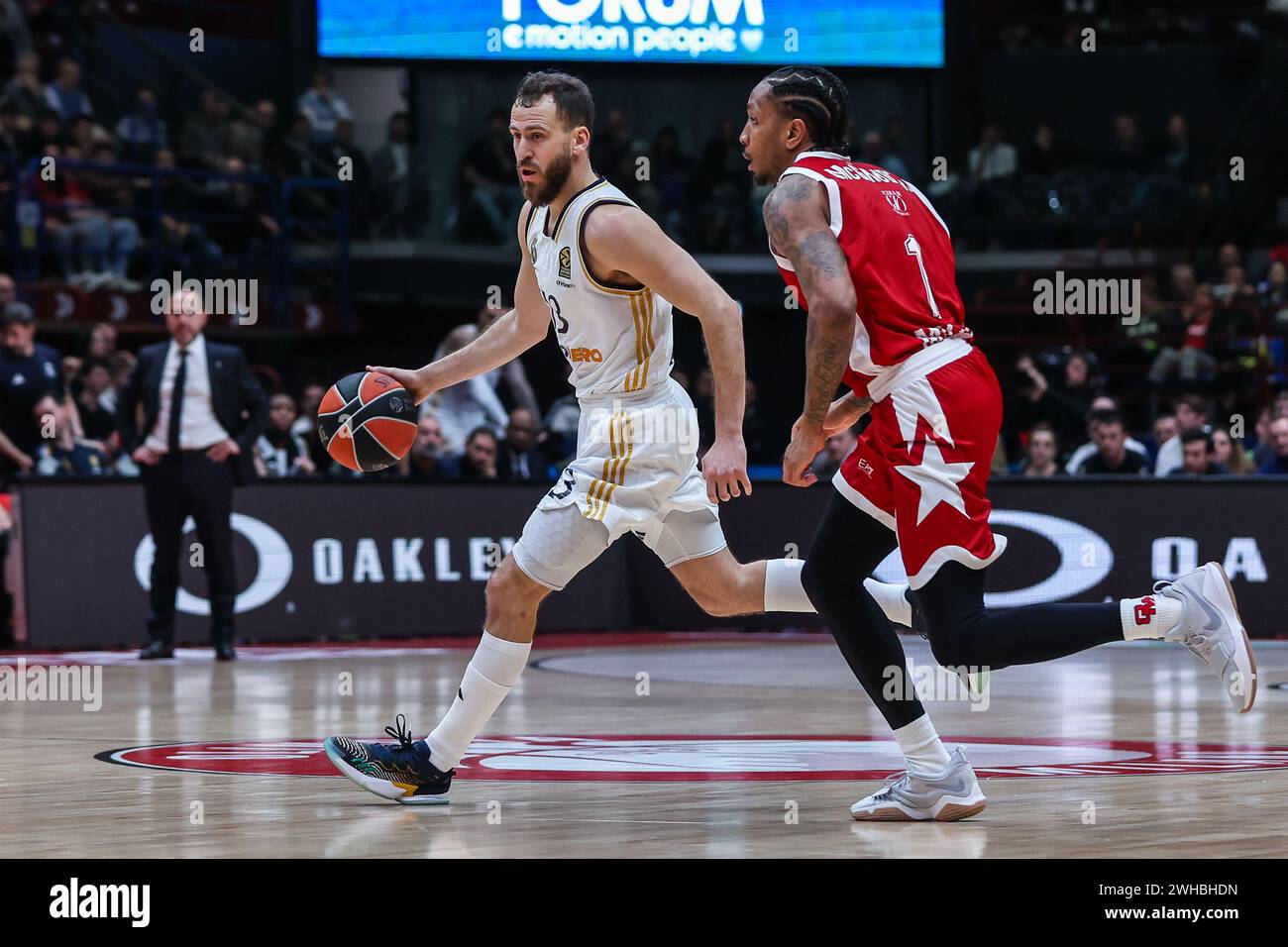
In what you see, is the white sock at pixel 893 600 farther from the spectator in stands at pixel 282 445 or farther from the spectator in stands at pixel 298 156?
the spectator in stands at pixel 298 156

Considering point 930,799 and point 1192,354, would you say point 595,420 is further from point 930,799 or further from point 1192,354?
point 1192,354

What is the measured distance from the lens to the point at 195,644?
12508 mm

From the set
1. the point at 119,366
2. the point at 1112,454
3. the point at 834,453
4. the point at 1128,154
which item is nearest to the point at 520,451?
the point at 834,453

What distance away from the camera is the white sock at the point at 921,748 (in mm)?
5078

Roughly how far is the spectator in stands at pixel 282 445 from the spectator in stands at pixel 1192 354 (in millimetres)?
8491

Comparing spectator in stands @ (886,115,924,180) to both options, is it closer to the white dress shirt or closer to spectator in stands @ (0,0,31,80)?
spectator in stands @ (0,0,31,80)

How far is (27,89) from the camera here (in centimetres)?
1795

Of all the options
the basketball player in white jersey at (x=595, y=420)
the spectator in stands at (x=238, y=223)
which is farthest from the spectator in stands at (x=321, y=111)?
the basketball player in white jersey at (x=595, y=420)

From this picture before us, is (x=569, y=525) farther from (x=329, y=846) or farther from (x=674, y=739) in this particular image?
(x=674, y=739)

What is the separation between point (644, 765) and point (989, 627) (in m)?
1.81

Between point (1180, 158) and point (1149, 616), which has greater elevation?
point (1180, 158)

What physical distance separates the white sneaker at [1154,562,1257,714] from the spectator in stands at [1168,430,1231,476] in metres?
8.66
